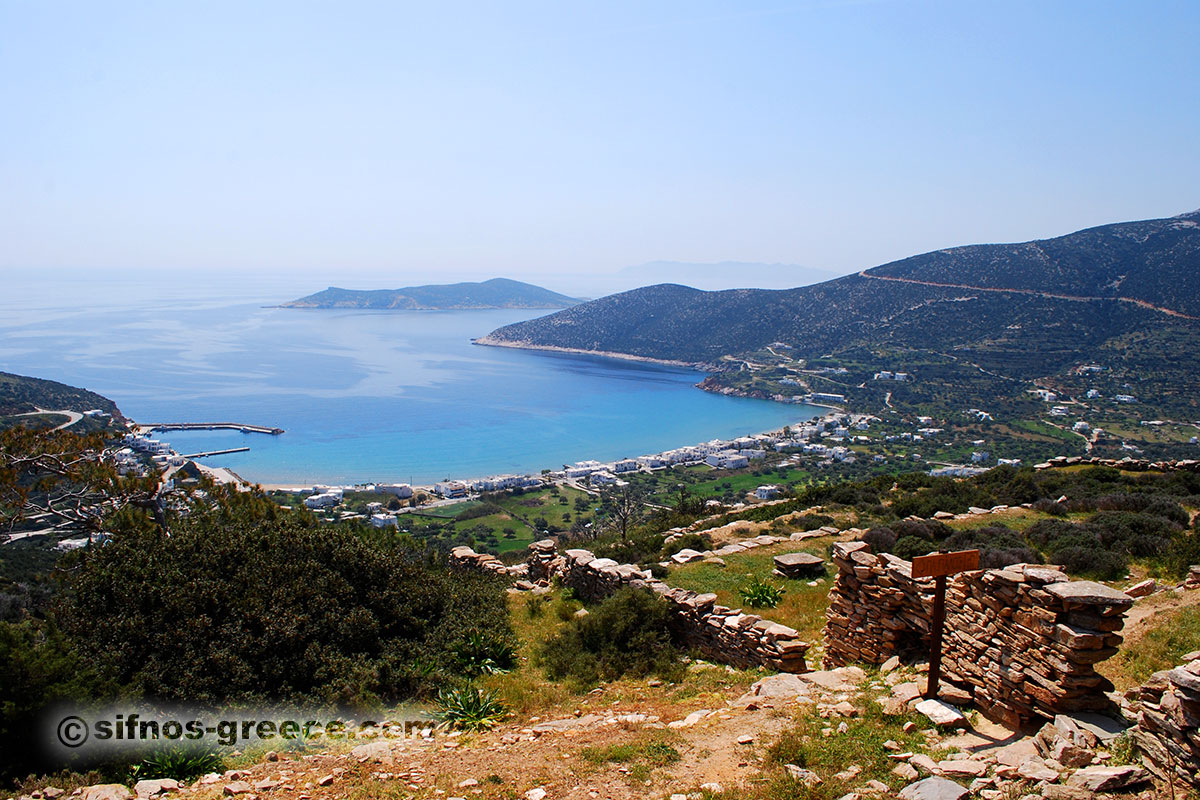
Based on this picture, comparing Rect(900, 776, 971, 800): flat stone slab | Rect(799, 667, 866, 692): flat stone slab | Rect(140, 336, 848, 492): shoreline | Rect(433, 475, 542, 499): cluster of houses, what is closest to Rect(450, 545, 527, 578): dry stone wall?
Rect(140, 336, 848, 492): shoreline


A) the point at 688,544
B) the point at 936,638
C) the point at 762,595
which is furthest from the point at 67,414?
the point at 936,638

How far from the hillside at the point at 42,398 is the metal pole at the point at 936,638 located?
62779mm

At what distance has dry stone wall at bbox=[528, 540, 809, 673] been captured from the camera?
8125 millimetres

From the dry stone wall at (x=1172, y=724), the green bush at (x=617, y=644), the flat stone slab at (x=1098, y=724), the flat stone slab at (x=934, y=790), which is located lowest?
the green bush at (x=617, y=644)

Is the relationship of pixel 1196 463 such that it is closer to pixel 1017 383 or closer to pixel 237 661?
pixel 237 661

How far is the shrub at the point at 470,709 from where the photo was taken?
24.1 feet

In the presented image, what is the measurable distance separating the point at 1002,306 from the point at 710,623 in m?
96.8

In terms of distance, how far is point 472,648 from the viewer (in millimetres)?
9242

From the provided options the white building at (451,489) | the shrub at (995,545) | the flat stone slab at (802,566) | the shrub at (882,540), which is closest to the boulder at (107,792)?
the flat stone slab at (802,566)

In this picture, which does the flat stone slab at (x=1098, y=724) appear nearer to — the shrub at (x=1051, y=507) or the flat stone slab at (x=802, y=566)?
the flat stone slab at (x=802, y=566)

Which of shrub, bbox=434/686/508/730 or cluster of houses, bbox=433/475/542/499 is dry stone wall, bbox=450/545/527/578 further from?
cluster of houses, bbox=433/475/542/499

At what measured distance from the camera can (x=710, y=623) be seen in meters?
9.20

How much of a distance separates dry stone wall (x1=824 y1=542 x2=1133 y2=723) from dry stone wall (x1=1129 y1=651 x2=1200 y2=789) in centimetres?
60

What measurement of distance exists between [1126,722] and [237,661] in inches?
339
